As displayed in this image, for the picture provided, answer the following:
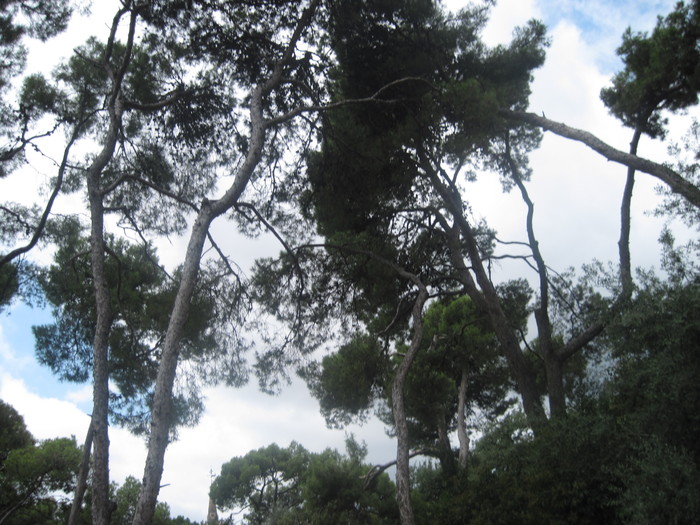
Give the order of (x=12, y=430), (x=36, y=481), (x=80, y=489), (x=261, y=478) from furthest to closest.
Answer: (x=261, y=478) → (x=12, y=430) → (x=36, y=481) → (x=80, y=489)

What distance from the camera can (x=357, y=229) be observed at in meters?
9.75

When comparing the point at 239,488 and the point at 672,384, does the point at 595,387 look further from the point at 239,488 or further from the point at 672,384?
the point at 239,488

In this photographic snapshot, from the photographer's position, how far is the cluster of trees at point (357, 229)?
19.3ft

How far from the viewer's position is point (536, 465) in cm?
709

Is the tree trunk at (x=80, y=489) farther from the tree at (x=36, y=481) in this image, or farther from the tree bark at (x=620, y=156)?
the tree bark at (x=620, y=156)

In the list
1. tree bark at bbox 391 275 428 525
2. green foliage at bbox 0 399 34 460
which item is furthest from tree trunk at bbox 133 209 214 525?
green foliage at bbox 0 399 34 460

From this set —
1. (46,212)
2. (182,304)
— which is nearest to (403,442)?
(182,304)

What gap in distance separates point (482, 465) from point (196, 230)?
5.48 meters

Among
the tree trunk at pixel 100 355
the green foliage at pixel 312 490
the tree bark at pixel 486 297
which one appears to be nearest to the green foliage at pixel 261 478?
the green foliage at pixel 312 490

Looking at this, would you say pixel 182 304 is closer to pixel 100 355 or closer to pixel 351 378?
pixel 100 355

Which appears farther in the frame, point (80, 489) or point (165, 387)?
point (80, 489)

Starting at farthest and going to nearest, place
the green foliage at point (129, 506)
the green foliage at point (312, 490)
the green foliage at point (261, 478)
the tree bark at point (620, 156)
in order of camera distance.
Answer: the green foliage at point (261, 478) < the green foliage at point (129, 506) < the green foliage at point (312, 490) < the tree bark at point (620, 156)

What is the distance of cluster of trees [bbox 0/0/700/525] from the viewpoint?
588cm

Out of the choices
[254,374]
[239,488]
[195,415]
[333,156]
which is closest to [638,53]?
[333,156]
